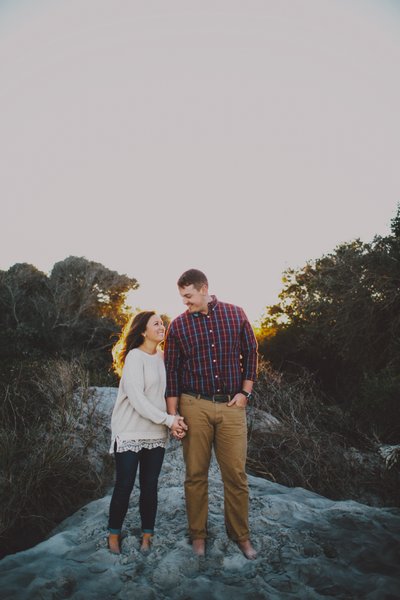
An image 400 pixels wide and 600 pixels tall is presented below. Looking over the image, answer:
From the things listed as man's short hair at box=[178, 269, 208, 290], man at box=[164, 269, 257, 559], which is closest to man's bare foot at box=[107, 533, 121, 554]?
man at box=[164, 269, 257, 559]

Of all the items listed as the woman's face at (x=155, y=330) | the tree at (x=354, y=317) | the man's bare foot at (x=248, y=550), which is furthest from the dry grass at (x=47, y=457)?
the tree at (x=354, y=317)

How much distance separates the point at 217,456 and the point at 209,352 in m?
0.79

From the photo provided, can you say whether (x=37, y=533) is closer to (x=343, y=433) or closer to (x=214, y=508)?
(x=214, y=508)

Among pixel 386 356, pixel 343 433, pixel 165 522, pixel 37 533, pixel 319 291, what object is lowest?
pixel 37 533

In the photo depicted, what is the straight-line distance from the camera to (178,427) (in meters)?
3.00

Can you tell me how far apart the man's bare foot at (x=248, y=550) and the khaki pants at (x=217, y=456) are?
0.03m

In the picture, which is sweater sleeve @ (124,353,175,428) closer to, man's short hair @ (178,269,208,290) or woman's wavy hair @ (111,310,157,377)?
woman's wavy hair @ (111,310,157,377)

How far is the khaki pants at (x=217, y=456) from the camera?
3062mm

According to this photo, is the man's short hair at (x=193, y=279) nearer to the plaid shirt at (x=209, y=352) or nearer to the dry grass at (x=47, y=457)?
the plaid shirt at (x=209, y=352)

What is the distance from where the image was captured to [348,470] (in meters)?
5.27

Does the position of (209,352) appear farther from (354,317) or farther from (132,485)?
(354,317)

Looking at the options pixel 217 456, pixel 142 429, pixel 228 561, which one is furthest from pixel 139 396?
pixel 228 561

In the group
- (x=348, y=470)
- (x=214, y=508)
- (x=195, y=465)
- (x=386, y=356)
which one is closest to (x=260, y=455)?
(x=348, y=470)

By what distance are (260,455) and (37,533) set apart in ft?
9.69
